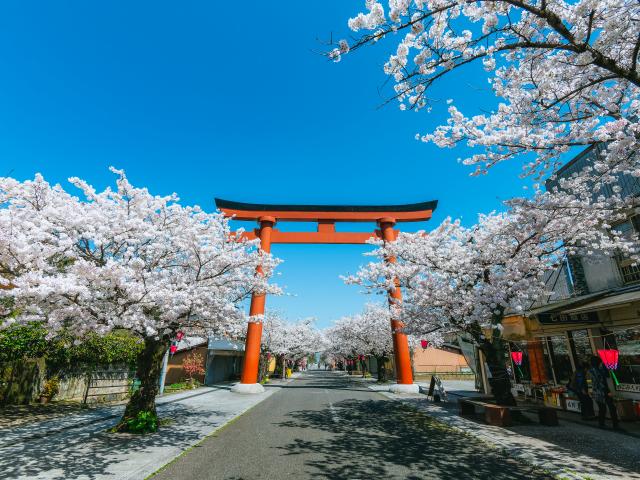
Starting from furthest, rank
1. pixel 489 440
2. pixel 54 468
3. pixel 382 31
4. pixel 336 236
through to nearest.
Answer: pixel 336 236
pixel 489 440
pixel 54 468
pixel 382 31

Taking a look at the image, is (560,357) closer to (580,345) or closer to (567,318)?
(580,345)

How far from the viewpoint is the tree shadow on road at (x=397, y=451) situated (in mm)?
5797

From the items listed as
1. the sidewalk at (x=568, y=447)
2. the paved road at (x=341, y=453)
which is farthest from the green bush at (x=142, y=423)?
the sidewalk at (x=568, y=447)

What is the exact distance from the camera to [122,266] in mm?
Result: 6379

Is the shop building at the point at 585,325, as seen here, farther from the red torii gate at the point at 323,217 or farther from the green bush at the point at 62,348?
the green bush at the point at 62,348

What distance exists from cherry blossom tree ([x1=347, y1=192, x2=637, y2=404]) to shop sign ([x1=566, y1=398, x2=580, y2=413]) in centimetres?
294

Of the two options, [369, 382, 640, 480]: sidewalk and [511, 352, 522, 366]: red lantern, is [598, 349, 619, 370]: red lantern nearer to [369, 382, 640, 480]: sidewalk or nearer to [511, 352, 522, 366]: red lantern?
[369, 382, 640, 480]: sidewalk

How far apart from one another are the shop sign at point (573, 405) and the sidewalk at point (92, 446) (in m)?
11.8

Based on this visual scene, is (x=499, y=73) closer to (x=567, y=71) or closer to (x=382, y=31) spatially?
(x=567, y=71)

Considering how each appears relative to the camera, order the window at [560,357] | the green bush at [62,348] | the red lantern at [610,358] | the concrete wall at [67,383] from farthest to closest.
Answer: the window at [560,357], the concrete wall at [67,383], the green bush at [62,348], the red lantern at [610,358]

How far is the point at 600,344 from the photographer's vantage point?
38.5ft

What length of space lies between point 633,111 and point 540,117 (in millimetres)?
2125

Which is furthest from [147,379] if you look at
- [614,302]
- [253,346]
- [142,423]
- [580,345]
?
[580,345]

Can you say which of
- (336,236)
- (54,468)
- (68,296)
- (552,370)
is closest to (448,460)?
(54,468)
